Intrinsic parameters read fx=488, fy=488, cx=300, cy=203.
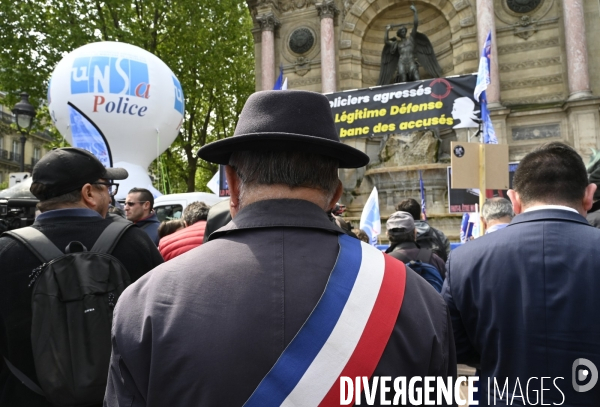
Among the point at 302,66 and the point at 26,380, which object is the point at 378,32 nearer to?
the point at 302,66

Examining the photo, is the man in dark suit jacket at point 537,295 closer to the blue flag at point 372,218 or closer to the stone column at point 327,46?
the blue flag at point 372,218

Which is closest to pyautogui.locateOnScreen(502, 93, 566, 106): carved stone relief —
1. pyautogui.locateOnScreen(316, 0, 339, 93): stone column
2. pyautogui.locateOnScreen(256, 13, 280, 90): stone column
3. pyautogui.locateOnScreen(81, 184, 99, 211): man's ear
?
pyautogui.locateOnScreen(316, 0, 339, 93): stone column

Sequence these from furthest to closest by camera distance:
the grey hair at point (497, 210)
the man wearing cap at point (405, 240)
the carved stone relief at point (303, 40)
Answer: the carved stone relief at point (303, 40) → the man wearing cap at point (405, 240) → the grey hair at point (497, 210)

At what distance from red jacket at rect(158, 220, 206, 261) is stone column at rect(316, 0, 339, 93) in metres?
14.0

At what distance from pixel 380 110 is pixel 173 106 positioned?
4.77 metres

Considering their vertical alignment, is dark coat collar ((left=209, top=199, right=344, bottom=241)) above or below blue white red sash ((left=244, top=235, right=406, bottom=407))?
above

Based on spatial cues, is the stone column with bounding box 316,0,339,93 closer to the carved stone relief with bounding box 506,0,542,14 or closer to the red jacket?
the carved stone relief with bounding box 506,0,542,14

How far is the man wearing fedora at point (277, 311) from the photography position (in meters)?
1.11

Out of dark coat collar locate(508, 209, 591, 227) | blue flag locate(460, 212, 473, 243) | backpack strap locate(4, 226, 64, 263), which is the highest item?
dark coat collar locate(508, 209, 591, 227)

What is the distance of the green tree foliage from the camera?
1678 centimetres

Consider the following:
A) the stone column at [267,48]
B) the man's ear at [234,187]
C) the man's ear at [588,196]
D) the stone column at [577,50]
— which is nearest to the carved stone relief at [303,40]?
the stone column at [267,48]

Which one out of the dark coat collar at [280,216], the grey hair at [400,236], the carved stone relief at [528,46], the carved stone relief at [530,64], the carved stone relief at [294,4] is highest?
the carved stone relief at [294,4]

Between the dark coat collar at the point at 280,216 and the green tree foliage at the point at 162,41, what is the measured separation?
12110 millimetres

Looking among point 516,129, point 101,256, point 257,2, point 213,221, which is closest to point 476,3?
point 516,129
